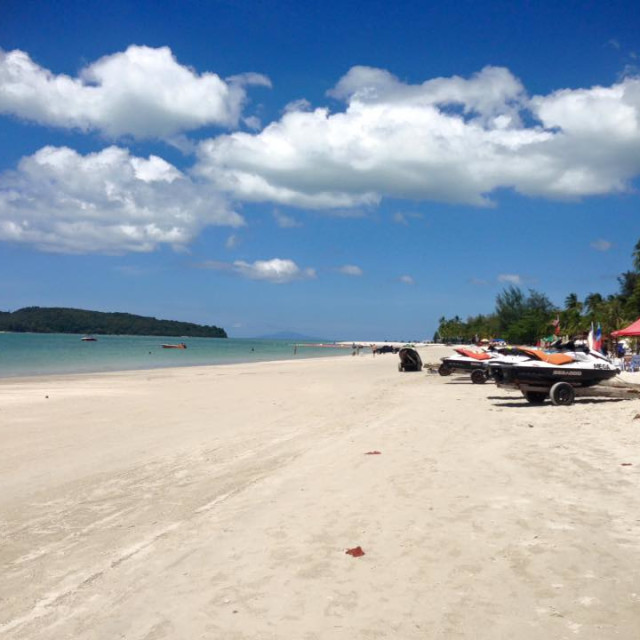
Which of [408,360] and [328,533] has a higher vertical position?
[408,360]

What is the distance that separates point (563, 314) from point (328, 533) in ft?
276

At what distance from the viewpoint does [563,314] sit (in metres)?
82.7

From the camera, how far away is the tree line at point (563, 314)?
6525cm

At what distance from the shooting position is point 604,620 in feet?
12.3

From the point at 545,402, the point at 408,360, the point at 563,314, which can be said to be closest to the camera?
the point at 545,402

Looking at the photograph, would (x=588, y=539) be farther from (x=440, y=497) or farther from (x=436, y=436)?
(x=436, y=436)

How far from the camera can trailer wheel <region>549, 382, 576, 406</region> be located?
47.7ft

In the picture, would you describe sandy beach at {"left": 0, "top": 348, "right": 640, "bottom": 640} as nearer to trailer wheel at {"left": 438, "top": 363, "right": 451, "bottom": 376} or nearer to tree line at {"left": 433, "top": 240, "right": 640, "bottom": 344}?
trailer wheel at {"left": 438, "top": 363, "right": 451, "bottom": 376}

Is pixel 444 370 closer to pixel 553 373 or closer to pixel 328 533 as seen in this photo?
pixel 553 373

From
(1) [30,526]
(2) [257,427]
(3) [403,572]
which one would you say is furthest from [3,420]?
(3) [403,572]

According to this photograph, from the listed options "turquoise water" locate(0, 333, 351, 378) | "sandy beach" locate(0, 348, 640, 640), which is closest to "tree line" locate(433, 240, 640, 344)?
"turquoise water" locate(0, 333, 351, 378)

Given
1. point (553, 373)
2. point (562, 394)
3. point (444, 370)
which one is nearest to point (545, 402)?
point (562, 394)

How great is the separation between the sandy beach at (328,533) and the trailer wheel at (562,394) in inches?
110

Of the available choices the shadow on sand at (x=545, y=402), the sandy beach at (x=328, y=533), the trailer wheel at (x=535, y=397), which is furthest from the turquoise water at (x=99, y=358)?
the trailer wheel at (x=535, y=397)
